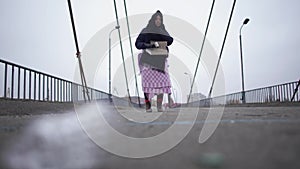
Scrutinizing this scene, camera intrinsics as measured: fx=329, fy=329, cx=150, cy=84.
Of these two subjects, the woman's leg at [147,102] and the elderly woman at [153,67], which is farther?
the elderly woman at [153,67]

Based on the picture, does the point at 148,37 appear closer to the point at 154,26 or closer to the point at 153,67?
the point at 154,26

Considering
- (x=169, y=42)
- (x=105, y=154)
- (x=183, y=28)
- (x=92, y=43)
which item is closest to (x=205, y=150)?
(x=105, y=154)

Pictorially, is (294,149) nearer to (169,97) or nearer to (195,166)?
(195,166)

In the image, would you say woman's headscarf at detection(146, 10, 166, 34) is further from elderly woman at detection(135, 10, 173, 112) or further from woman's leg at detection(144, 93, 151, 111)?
woman's leg at detection(144, 93, 151, 111)

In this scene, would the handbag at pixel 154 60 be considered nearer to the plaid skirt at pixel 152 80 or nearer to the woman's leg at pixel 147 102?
the plaid skirt at pixel 152 80

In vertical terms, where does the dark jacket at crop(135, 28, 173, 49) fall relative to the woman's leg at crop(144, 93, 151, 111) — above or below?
above

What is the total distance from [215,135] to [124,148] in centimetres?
49

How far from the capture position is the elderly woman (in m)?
5.62

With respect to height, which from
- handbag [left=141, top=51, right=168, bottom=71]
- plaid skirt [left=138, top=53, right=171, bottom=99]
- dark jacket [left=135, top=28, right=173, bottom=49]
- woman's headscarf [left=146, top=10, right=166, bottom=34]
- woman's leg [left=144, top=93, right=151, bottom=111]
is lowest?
woman's leg [left=144, top=93, right=151, bottom=111]

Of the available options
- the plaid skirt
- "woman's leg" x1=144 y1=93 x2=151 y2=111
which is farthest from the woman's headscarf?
"woman's leg" x1=144 y1=93 x2=151 y2=111

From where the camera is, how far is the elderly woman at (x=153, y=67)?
562 centimetres

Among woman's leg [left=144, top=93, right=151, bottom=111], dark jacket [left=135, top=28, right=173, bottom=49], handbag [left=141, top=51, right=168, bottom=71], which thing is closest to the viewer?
woman's leg [left=144, top=93, right=151, bottom=111]

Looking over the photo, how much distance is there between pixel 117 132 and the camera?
73.4 inches

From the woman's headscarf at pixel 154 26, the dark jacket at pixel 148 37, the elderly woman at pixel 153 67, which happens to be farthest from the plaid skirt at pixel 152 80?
the woman's headscarf at pixel 154 26
